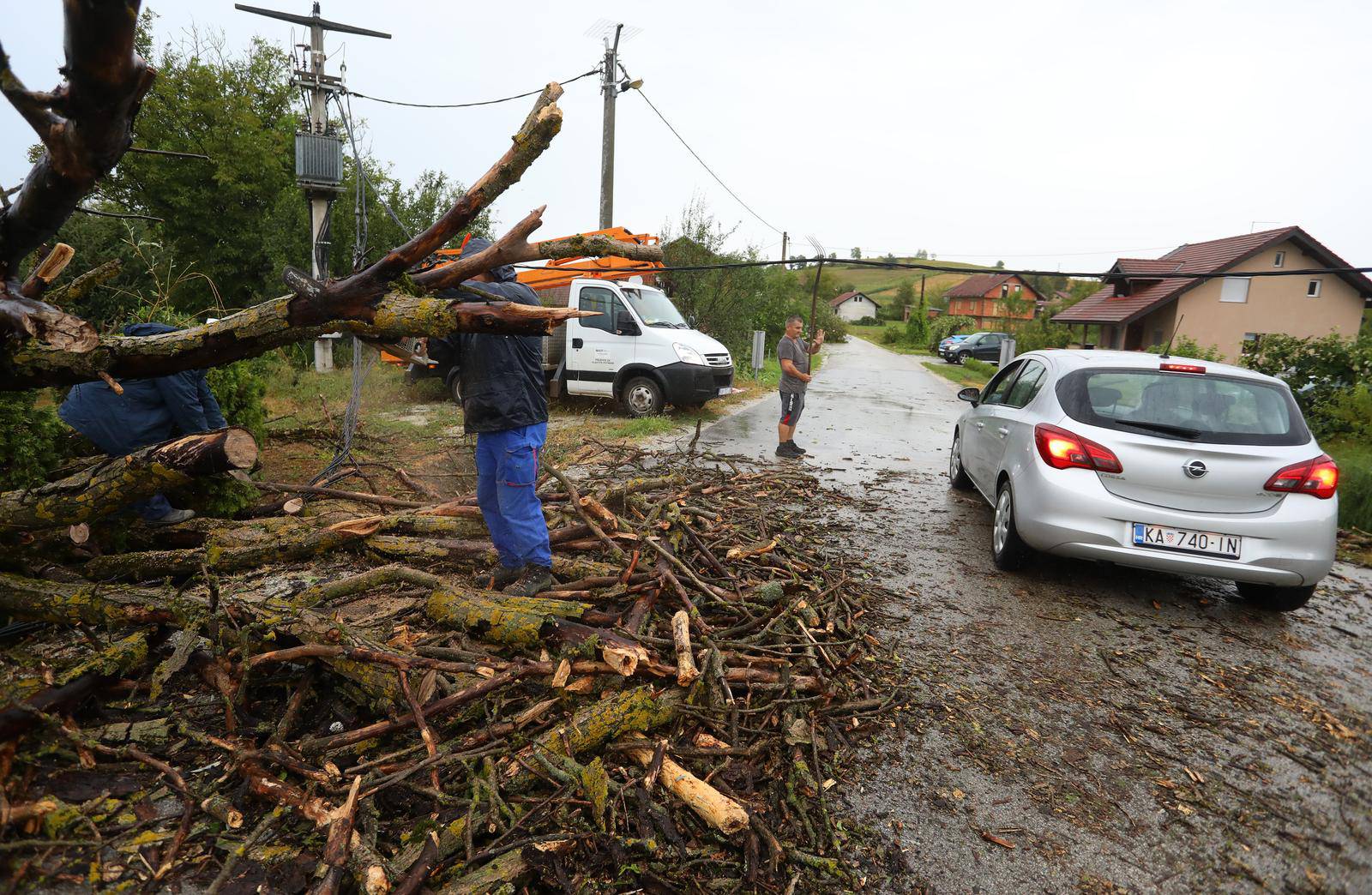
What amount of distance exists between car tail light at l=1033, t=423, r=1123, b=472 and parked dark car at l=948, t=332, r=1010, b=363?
32195 mm

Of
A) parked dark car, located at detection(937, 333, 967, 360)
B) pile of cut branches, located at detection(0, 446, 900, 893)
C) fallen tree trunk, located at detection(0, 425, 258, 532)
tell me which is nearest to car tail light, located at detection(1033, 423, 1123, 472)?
pile of cut branches, located at detection(0, 446, 900, 893)

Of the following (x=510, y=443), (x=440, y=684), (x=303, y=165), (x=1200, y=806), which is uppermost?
(x=303, y=165)

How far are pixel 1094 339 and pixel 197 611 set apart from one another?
44492mm

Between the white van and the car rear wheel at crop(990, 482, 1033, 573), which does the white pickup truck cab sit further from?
the car rear wheel at crop(990, 482, 1033, 573)

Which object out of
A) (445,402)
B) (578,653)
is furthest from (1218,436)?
(445,402)

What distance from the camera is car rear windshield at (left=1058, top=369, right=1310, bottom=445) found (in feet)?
14.8

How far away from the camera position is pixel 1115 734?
10.9 ft

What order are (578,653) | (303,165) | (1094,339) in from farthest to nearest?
(1094,339) → (303,165) → (578,653)

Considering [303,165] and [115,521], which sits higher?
[303,165]

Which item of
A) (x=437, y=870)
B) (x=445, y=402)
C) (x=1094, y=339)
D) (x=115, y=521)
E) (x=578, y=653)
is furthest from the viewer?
(x=1094, y=339)

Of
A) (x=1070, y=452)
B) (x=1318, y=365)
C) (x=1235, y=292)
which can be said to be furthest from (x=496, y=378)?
(x=1235, y=292)

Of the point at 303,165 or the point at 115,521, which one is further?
the point at 303,165

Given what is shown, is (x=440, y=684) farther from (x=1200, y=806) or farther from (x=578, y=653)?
(x=1200, y=806)

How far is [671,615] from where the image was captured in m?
3.95
